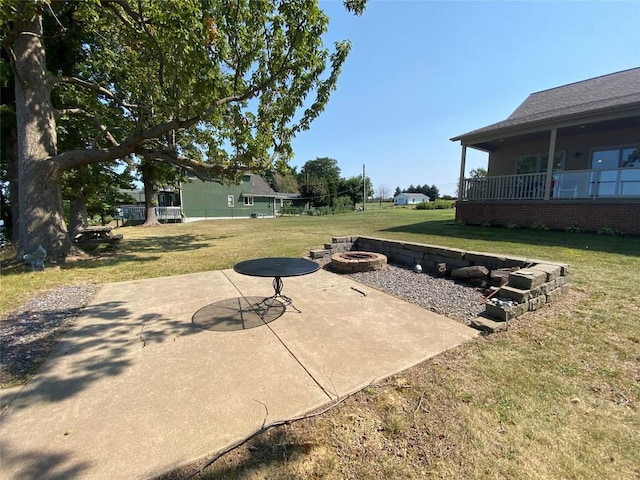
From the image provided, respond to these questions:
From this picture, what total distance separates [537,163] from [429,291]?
38.9 ft

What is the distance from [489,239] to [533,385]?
7.12m

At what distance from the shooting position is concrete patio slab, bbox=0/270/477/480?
1730mm

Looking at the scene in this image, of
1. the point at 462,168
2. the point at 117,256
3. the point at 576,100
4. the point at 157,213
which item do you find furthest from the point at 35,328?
the point at 157,213

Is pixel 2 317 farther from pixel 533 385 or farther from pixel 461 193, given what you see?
pixel 461 193

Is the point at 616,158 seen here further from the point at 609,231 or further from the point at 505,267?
the point at 505,267

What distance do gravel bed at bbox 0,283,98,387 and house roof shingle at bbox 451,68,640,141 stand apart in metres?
13.5

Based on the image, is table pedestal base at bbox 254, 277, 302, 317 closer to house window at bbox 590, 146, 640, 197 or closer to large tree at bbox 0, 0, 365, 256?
large tree at bbox 0, 0, 365, 256

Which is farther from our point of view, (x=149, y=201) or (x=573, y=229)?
(x=149, y=201)

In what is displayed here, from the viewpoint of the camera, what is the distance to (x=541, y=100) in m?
13.4

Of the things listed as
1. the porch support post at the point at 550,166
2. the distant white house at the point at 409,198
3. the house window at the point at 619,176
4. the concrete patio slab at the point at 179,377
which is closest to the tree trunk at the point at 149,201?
the concrete patio slab at the point at 179,377

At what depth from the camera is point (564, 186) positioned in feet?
33.9

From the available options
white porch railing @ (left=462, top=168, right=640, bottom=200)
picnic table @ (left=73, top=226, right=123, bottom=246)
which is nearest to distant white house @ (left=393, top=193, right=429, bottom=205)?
white porch railing @ (left=462, top=168, right=640, bottom=200)

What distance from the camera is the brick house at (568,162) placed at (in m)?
8.95

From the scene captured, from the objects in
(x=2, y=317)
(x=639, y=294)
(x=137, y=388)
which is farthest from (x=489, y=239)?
(x=2, y=317)
